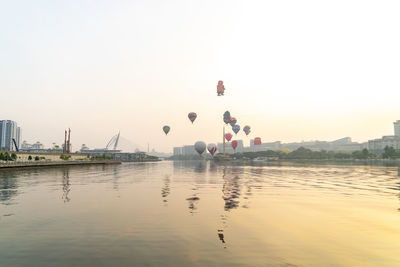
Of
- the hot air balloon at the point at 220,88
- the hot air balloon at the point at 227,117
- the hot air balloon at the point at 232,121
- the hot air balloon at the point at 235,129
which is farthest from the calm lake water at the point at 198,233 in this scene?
the hot air balloon at the point at 232,121

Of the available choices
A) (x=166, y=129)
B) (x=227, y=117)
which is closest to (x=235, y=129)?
(x=227, y=117)

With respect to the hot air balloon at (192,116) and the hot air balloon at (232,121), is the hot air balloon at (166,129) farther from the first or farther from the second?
the hot air balloon at (232,121)

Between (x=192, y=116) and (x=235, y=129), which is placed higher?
(x=192, y=116)

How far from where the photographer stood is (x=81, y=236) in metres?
12.6

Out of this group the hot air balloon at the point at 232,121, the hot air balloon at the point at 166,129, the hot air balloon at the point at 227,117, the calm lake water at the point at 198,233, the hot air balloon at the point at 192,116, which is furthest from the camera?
the hot air balloon at the point at 232,121

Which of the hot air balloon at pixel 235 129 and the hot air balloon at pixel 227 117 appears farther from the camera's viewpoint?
the hot air balloon at pixel 227 117

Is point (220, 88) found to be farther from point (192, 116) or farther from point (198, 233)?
point (198, 233)

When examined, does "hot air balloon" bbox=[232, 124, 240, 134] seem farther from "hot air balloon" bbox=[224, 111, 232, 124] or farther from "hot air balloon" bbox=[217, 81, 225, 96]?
"hot air balloon" bbox=[217, 81, 225, 96]

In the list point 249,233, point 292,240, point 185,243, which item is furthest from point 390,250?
point 185,243

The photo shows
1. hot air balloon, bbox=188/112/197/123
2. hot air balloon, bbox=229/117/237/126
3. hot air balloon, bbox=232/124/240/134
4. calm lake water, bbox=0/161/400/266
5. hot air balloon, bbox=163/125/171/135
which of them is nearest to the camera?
calm lake water, bbox=0/161/400/266

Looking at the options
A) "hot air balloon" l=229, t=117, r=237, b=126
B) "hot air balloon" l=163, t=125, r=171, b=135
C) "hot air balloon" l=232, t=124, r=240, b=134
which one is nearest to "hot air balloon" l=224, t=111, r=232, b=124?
"hot air balloon" l=229, t=117, r=237, b=126

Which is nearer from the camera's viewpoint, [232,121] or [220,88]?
[220,88]

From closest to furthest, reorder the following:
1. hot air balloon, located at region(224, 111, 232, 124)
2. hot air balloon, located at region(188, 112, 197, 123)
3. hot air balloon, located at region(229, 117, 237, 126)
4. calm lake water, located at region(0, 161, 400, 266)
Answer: calm lake water, located at region(0, 161, 400, 266)
hot air balloon, located at region(188, 112, 197, 123)
hot air balloon, located at region(224, 111, 232, 124)
hot air balloon, located at region(229, 117, 237, 126)

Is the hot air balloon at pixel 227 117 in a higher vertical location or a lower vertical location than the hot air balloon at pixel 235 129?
higher
